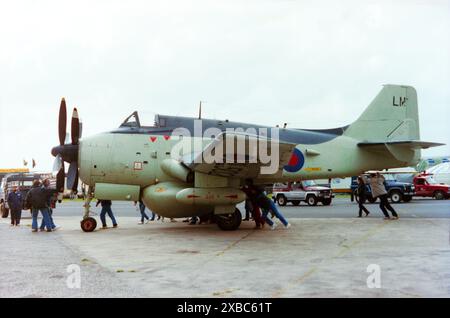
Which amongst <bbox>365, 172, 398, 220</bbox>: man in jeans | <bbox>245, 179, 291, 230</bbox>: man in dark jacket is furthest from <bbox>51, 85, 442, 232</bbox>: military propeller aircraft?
<bbox>365, 172, 398, 220</bbox>: man in jeans

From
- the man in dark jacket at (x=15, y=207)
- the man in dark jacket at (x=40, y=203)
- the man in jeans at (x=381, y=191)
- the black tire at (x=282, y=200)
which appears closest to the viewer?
Answer: the man in dark jacket at (x=40, y=203)

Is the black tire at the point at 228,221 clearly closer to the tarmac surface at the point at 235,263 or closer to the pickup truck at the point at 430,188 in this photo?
the tarmac surface at the point at 235,263

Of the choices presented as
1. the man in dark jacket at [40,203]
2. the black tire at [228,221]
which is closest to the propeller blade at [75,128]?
the man in dark jacket at [40,203]

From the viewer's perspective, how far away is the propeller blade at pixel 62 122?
12.7 meters

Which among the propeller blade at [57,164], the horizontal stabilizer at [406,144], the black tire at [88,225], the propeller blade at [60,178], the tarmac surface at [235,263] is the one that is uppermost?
the horizontal stabilizer at [406,144]

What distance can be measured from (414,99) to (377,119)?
165 cm

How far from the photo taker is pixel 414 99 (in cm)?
1531

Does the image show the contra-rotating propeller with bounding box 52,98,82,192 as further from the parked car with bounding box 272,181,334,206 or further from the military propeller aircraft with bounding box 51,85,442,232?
the parked car with bounding box 272,181,334,206

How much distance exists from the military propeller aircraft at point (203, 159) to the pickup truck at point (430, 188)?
796 inches

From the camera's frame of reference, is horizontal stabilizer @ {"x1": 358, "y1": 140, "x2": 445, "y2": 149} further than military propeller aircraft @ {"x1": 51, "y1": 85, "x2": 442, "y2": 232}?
Yes

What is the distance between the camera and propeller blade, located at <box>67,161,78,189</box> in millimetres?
12508

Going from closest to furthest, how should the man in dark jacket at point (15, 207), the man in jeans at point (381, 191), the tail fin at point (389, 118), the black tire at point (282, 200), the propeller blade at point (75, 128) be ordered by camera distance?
the propeller blade at point (75, 128) < the tail fin at point (389, 118) < the man in jeans at point (381, 191) < the man in dark jacket at point (15, 207) < the black tire at point (282, 200)

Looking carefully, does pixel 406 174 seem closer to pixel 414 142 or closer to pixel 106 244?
pixel 414 142
